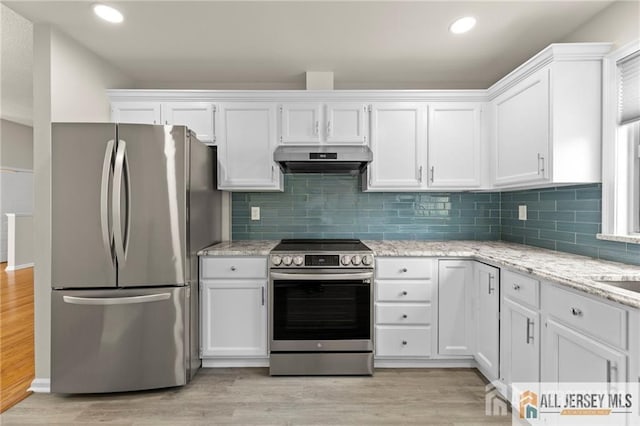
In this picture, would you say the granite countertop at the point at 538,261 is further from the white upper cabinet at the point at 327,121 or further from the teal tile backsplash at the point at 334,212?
Result: the white upper cabinet at the point at 327,121

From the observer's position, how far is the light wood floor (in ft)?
6.55

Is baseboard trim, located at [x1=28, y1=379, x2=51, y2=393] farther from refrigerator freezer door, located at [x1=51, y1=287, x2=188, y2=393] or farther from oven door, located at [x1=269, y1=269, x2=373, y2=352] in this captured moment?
oven door, located at [x1=269, y1=269, x2=373, y2=352]

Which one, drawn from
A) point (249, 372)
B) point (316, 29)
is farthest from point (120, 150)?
point (249, 372)

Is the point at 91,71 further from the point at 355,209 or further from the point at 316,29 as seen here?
the point at 355,209

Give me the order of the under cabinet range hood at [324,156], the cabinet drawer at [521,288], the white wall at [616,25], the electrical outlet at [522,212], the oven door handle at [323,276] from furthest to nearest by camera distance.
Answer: the electrical outlet at [522,212] → the under cabinet range hood at [324,156] → the oven door handle at [323,276] → the white wall at [616,25] → the cabinet drawer at [521,288]

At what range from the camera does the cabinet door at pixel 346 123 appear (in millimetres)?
2932

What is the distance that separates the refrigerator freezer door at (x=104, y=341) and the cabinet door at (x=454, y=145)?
8.12ft

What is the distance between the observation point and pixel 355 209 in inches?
129

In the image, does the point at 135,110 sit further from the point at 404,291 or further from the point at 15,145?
the point at 15,145

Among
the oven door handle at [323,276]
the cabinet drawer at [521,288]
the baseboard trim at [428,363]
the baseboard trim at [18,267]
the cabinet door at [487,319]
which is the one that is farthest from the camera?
the baseboard trim at [18,267]

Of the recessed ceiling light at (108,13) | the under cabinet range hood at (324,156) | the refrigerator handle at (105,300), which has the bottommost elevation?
the refrigerator handle at (105,300)

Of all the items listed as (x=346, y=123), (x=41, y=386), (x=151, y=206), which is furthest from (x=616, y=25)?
(x=41, y=386)

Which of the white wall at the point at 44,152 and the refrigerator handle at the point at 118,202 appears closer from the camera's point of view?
the refrigerator handle at the point at 118,202

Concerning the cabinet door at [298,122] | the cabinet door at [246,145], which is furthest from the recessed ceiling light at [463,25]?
the cabinet door at [246,145]
